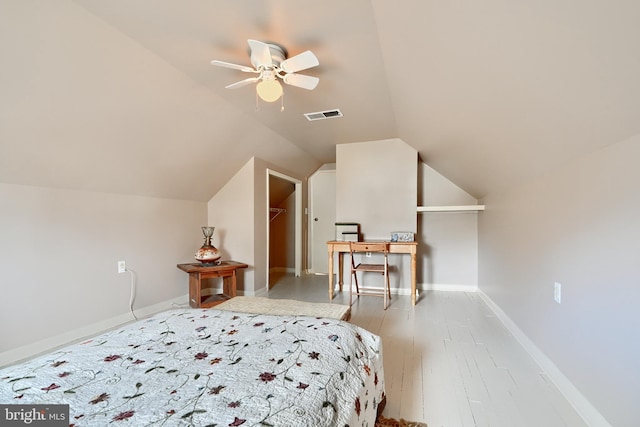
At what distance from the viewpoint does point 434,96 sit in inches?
79.6

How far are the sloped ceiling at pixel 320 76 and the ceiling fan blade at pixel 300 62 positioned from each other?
16 cm

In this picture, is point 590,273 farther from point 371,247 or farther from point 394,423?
point 371,247

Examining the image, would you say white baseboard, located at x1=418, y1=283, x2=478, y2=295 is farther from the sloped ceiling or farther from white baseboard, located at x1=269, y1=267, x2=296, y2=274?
white baseboard, located at x1=269, y1=267, x2=296, y2=274

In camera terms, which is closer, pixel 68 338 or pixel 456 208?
pixel 68 338

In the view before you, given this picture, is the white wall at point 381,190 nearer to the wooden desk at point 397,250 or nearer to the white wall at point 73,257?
the wooden desk at point 397,250

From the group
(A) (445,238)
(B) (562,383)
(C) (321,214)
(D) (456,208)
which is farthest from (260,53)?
(C) (321,214)

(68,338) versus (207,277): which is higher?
(207,277)

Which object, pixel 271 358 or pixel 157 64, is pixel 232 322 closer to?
pixel 271 358

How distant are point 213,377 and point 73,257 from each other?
2.24 m

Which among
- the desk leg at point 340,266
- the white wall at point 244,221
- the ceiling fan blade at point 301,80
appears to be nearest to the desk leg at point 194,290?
the white wall at point 244,221

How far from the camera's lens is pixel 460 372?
1842 mm

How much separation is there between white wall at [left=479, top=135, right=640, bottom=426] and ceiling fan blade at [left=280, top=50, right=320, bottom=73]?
1573 millimetres

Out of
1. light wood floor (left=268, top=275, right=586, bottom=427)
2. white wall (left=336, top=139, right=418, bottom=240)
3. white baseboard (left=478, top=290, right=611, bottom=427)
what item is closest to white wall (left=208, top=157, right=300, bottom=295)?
white wall (left=336, top=139, right=418, bottom=240)

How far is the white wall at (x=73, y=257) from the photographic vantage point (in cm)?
202
